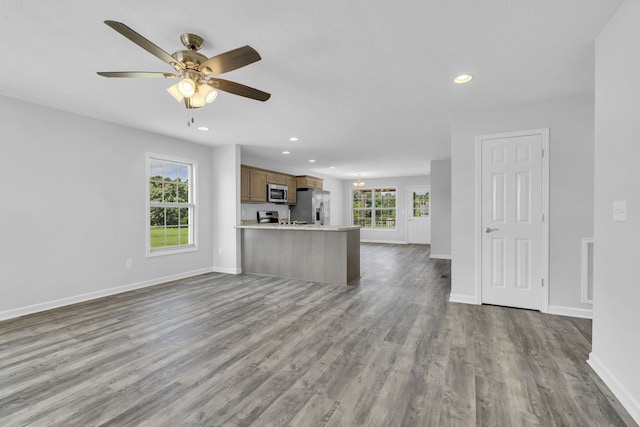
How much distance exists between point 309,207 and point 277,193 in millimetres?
1137

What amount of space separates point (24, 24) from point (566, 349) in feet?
15.6

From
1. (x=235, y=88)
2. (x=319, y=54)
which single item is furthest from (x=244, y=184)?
(x=319, y=54)

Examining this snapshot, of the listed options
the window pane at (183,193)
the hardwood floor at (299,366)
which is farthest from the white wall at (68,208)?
the window pane at (183,193)

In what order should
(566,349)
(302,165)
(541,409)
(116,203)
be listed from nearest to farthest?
(541,409) → (566,349) → (116,203) → (302,165)

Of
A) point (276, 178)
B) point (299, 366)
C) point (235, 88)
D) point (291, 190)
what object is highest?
point (235, 88)

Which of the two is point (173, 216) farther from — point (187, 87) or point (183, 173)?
point (187, 87)

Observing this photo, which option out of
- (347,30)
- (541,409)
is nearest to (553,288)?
(541,409)

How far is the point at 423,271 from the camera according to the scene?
227 inches

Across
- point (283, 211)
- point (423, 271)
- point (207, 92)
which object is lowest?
point (423, 271)

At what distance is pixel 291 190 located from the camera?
316 inches

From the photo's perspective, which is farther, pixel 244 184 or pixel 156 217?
pixel 244 184

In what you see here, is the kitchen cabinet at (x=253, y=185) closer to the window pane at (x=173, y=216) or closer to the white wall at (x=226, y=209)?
the white wall at (x=226, y=209)

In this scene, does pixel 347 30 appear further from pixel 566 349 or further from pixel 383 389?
pixel 566 349

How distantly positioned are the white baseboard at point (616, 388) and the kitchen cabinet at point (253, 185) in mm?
5689
